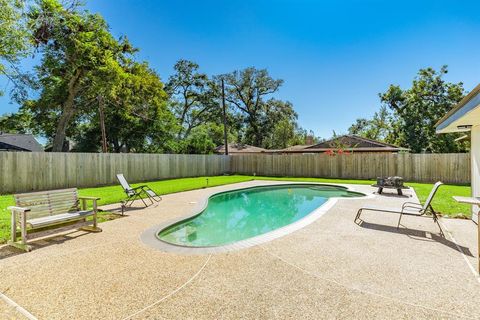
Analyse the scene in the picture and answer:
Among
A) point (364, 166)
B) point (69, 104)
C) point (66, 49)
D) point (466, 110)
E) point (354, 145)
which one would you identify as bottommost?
point (364, 166)

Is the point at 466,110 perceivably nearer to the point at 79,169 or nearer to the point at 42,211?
the point at 42,211

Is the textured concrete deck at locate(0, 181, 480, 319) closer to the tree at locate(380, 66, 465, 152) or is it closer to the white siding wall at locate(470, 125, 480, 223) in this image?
the white siding wall at locate(470, 125, 480, 223)

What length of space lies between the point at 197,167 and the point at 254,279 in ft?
52.1

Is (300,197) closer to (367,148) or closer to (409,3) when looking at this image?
(409,3)

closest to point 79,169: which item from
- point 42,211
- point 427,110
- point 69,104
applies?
point 69,104

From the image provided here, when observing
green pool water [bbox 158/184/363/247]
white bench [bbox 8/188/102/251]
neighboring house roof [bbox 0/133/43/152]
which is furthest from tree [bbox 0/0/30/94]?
green pool water [bbox 158/184/363/247]

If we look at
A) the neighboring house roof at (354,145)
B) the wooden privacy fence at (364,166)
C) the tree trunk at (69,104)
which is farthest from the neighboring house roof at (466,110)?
the tree trunk at (69,104)

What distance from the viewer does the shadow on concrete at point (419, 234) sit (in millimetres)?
4227

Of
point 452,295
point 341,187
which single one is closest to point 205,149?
point 341,187

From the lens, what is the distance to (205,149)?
2594cm

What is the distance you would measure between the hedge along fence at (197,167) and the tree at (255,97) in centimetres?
1744

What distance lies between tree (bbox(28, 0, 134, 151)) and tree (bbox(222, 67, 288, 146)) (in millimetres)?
19486

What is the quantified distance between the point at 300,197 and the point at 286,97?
30.2 m

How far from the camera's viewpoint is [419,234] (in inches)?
197
